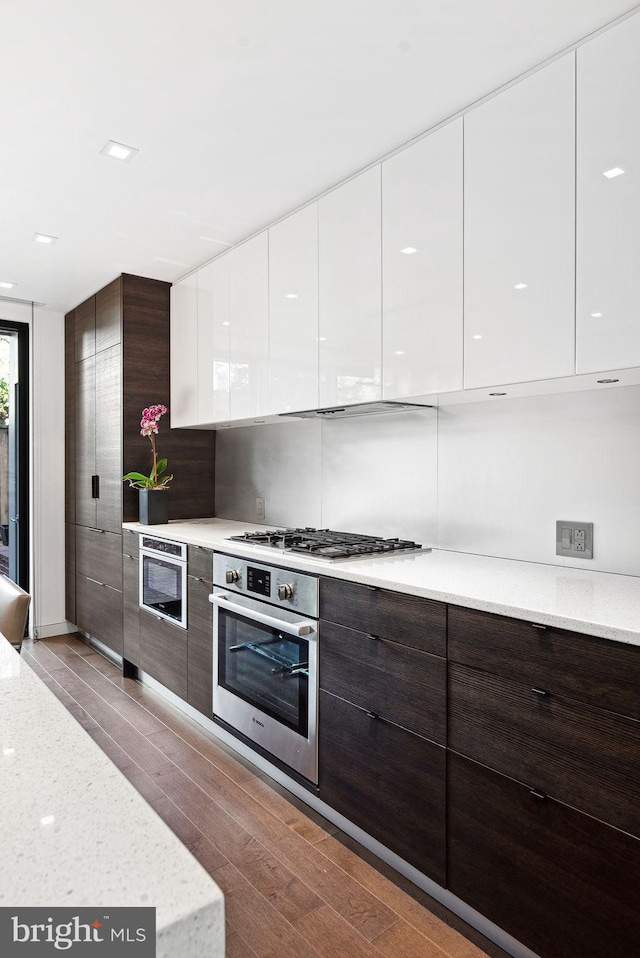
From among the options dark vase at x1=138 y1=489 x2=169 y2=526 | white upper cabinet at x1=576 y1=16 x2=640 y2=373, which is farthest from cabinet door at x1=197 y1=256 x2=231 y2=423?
white upper cabinet at x1=576 y1=16 x2=640 y2=373

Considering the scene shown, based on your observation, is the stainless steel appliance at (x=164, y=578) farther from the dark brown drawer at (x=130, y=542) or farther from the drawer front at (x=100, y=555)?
the drawer front at (x=100, y=555)

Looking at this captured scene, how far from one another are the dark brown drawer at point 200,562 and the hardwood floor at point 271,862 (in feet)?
2.52

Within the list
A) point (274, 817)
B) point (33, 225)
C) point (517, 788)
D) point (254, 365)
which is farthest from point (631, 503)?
point (33, 225)

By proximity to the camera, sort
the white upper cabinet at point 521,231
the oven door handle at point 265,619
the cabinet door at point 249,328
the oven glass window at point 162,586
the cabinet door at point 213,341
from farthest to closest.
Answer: the cabinet door at point 213,341 → the oven glass window at point 162,586 → the cabinet door at point 249,328 → the oven door handle at point 265,619 → the white upper cabinet at point 521,231

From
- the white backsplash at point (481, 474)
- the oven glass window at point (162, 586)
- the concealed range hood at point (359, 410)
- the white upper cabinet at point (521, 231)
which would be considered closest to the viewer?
the white upper cabinet at point (521, 231)

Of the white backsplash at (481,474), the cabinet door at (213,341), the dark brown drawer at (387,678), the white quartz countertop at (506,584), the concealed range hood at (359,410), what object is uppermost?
the cabinet door at (213,341)

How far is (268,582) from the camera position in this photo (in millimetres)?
2465

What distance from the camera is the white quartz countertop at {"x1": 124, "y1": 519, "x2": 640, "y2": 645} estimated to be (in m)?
1.44

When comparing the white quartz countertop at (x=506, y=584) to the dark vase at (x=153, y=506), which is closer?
the white quartz countertop at (x=506, y=584)

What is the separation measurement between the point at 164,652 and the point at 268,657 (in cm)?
105

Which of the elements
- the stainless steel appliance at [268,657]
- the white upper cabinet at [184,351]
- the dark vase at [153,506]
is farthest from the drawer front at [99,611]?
the stainless steel appliance at [268,657]

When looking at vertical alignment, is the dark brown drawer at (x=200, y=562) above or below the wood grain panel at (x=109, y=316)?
below

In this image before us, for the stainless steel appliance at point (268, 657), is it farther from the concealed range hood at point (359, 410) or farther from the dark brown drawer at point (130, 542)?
the dark brown drawer at point (130, 542)

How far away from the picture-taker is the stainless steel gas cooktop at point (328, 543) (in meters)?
2.37
